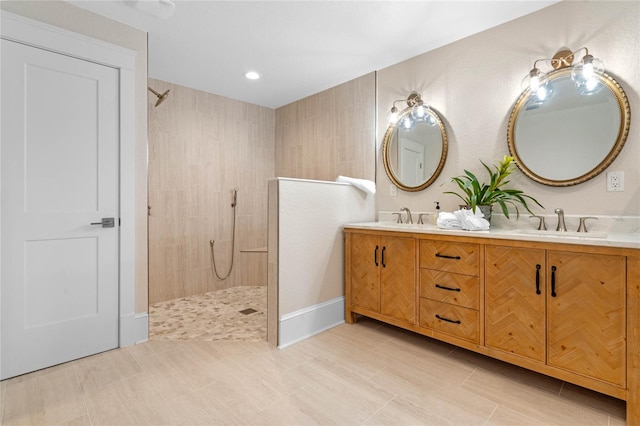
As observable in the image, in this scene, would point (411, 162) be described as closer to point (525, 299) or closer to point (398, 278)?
point (398, 278)

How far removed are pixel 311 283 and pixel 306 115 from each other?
2.37m

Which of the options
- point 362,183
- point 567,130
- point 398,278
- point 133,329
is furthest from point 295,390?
point 567,130

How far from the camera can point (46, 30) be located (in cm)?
214

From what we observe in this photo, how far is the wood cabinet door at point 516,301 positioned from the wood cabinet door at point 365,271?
89 centimetres

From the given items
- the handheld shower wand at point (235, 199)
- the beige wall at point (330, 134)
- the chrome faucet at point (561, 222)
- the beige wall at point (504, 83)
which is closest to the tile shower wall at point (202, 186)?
the handheld shower wand at point (235, 199)

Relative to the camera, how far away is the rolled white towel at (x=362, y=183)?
3.12 metres

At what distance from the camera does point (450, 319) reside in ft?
7.43

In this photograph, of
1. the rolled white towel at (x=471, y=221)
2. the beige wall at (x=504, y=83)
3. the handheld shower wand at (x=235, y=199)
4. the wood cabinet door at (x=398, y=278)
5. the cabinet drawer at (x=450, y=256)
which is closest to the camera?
the beige wall at (x=504, y=83)

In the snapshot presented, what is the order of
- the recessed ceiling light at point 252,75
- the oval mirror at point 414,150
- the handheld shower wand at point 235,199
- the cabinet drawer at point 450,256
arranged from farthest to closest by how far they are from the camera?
the handheld shower wand at point 235,199 < the recessed ceiling light at point 252,75 < the oval mirror at point 414,150 < the cabinet drawer at point 450,256

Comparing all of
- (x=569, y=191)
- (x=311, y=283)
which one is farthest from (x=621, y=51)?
(x=311, y=283)

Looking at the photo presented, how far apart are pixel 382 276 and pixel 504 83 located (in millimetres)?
1823

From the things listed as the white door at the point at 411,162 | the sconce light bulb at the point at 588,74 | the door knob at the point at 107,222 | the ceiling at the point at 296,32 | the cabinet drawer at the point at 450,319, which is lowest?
the cabinet drawer at the point at 450,319

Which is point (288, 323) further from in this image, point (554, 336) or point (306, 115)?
point (306, 115)

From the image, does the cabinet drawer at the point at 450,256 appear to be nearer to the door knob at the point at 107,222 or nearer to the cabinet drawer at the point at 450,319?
the cabinet drawer at the point at 450,319
